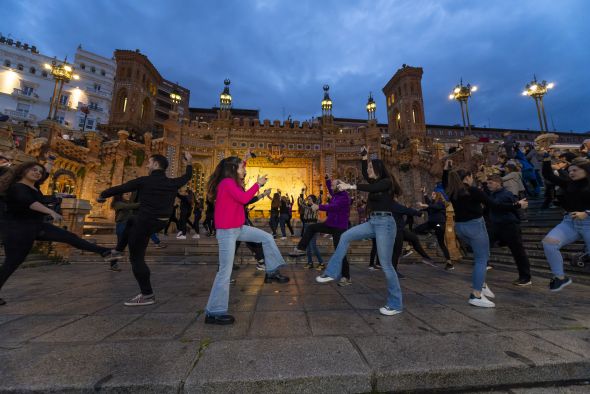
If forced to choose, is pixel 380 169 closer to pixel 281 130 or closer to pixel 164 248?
pixel 164 248

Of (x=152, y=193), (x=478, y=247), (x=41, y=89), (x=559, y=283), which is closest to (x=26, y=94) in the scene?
(x=41, y=89)

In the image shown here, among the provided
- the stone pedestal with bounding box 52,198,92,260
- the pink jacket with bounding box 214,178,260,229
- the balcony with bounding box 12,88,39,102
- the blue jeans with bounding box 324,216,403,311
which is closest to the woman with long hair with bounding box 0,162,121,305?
the pink jacket with bounding box 214,178,260,229

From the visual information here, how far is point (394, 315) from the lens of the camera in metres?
2.92

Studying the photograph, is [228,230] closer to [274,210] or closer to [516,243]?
[516,243]

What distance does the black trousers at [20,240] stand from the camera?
130 inches

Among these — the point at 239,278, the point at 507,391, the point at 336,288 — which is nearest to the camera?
the point at 507,391

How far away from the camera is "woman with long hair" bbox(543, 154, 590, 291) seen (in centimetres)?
350

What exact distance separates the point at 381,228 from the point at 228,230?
1.94 meters

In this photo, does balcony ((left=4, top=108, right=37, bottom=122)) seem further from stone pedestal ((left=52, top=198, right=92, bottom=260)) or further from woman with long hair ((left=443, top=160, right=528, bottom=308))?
woman with long hair ((left=443, top=160, right=528, bottom=308))

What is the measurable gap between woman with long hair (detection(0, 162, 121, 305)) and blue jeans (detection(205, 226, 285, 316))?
6.13 feet

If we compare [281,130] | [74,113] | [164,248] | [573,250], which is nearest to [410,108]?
[281,130]

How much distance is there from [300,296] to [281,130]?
20766 mm

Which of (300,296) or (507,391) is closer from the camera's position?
(507,391)

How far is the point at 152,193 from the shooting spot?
3.35m
